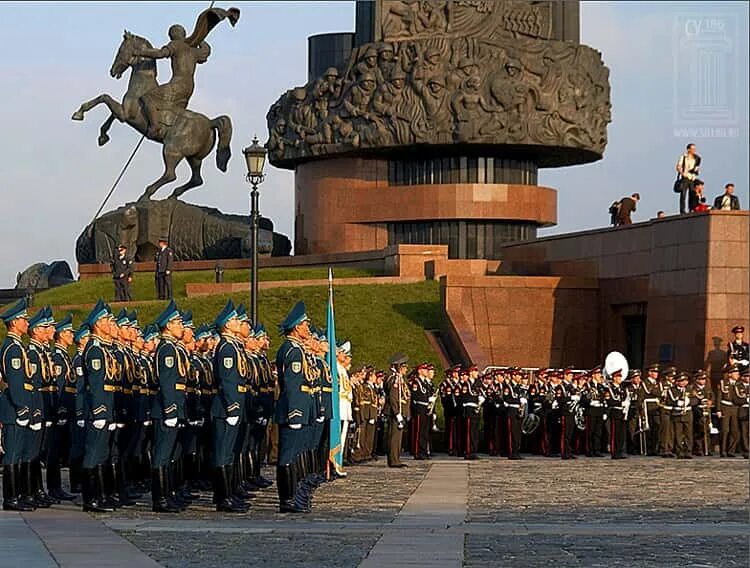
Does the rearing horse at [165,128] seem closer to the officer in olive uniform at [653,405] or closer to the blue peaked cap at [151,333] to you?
the officer in olive uniform at [653,405]

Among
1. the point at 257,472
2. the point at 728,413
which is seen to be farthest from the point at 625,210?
the point at 257,472

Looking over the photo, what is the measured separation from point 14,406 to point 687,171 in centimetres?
2100

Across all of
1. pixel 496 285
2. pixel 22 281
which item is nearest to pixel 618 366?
pixel 496 285

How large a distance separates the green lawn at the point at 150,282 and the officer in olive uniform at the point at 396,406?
1471cm

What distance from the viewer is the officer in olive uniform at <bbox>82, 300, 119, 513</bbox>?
14297mm

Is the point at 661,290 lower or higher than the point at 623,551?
higher

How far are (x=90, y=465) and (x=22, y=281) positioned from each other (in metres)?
33.9

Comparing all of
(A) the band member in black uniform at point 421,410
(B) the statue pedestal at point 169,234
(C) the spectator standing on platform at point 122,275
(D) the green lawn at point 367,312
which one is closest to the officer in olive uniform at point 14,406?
(A) the band member in black uniform at point 421,410

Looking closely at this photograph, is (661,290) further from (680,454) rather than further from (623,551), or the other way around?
(623,551)

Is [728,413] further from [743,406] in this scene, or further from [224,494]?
[224,494]

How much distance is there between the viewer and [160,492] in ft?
46.8

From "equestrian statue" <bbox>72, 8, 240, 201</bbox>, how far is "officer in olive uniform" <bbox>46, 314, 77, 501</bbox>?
1131 inches

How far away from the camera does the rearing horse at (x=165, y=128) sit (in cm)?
4425

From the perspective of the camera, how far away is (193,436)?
1512 cm
